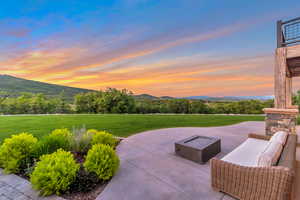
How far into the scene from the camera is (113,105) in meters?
12.0

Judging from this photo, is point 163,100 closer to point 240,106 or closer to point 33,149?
point 240,106

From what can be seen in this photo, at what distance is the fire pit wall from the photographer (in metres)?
3.50

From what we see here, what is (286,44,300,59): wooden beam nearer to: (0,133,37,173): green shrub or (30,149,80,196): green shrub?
(30,149,80,196): green shrub

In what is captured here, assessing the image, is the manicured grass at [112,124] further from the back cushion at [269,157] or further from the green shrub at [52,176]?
the back cushion at [269,157]

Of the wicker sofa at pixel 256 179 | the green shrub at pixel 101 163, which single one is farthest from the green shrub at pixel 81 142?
the wicker sofa at pixel 256 179

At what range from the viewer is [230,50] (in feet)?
23.7

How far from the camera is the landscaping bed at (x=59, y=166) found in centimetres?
191

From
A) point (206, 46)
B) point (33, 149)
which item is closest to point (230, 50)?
point (206, 46)

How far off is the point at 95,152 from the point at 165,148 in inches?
78.7

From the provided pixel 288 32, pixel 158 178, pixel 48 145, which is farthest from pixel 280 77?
pixel 48 145

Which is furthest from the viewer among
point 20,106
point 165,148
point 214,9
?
point 20,106

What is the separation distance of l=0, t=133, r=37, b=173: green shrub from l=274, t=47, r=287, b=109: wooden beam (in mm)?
6364

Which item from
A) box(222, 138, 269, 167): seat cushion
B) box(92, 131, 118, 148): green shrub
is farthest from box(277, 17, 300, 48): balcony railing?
box(92, 131, 118, 148): green shrub

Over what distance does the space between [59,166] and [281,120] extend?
5.31m
